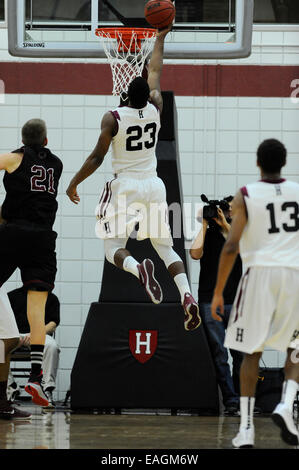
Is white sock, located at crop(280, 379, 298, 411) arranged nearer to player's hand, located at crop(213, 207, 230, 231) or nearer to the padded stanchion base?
the padded stanchion base

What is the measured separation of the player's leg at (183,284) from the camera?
24.9 ft

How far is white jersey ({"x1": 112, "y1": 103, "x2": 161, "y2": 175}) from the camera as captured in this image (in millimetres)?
7781

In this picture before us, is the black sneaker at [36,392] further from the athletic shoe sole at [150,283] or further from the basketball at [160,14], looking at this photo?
the basketball at [160,14]

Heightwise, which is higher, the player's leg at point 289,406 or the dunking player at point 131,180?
the dunking player at point 131,180

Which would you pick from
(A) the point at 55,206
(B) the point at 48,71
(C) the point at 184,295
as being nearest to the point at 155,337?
(C) the point at 184,295

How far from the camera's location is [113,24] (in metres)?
9.48

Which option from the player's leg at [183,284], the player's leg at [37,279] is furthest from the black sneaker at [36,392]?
the player's leg at [183,284]

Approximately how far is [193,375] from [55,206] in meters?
2.05

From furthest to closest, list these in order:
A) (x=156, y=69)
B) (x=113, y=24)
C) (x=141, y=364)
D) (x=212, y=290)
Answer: (x=113, y=24)
(x=212, y=290)
(x=141, y=364)
(x=156, y=69)

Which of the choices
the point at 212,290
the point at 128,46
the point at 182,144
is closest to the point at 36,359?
the point at 212,290

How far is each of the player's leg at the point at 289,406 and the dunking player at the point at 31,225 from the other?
2425 mm

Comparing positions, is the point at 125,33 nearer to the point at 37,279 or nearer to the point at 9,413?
the point at 37,279

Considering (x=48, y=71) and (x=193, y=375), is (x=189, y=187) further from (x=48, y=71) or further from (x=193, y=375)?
(x=193, y=375)

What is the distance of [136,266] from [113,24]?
3139 mm
